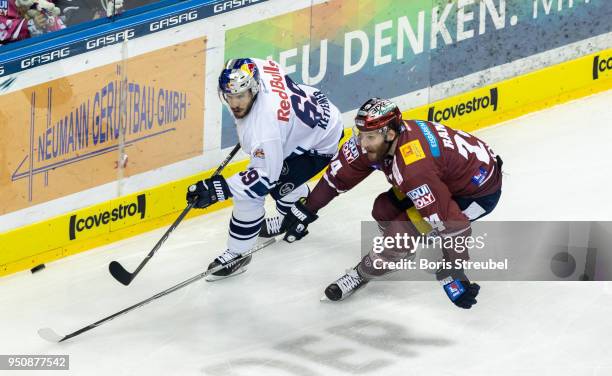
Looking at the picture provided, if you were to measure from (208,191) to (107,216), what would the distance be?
1276 mm

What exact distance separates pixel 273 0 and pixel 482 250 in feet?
6.91

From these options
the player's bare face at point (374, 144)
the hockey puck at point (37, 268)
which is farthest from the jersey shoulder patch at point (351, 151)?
the hockey puck at point (37, 268)

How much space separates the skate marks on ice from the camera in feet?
19.0

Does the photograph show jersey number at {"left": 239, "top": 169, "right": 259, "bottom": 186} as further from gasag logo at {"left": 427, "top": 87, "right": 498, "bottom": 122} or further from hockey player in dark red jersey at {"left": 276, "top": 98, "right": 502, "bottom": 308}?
gasag logo at {"left": 427, "top": 87, "right": 498, "bottom": 122}

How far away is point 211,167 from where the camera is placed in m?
7.80

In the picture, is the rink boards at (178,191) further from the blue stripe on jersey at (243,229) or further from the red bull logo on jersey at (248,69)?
the red bull logo on jersey at (248,69)

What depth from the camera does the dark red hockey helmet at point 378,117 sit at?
5.94 metres

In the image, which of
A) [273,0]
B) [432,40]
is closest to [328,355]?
[273,0]

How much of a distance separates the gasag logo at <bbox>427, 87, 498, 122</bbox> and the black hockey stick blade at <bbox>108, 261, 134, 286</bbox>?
285cm

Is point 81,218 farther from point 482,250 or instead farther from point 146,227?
point 482,250

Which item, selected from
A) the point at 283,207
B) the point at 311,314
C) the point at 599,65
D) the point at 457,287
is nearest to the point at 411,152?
the point at 457,287

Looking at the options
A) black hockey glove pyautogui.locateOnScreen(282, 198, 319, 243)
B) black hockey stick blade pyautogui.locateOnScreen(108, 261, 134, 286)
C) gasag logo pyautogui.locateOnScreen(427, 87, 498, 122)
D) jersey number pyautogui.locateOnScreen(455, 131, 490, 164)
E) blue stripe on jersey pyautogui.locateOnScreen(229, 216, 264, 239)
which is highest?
jersey number pyautogui.locateOnScreen(455, 131, 490, 164)

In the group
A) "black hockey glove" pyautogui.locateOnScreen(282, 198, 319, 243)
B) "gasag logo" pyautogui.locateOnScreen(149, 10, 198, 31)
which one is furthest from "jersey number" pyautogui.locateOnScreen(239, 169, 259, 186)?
"gasag logo" pyautogui.locateOnScreen(149, 10, 198, 31)

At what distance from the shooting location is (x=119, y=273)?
6512mm
